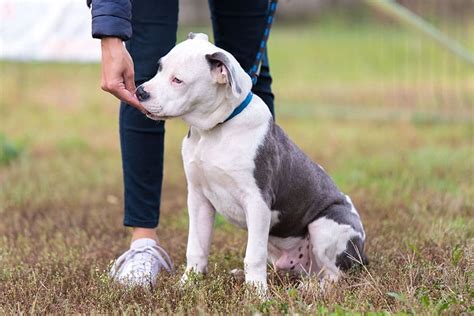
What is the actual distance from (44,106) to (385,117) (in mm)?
3287

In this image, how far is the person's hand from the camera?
293 cm

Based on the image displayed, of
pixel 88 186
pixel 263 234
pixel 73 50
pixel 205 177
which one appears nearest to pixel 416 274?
pixel 263 234

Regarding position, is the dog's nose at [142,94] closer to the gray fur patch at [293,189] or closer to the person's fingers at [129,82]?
the person's fingers at [129,82]

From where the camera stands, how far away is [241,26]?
12.0 ft

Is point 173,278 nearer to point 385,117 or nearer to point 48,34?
point 48,34

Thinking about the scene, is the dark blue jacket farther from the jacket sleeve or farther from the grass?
the grass

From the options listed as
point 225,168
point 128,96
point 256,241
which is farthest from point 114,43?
point 256,241

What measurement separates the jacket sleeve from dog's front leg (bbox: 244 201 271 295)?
750mm

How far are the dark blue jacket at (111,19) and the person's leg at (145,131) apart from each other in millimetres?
354

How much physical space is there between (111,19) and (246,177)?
716 millimetres

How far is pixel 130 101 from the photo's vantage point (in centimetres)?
295

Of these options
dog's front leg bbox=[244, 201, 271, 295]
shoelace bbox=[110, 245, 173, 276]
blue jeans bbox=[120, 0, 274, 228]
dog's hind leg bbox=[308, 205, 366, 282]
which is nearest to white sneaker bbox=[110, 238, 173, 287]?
shoelace bbox=[110, 245, 173, 276]

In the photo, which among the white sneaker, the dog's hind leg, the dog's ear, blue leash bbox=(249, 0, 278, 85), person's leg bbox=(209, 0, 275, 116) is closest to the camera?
the dog's ear

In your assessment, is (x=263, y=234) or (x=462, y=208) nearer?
(x=263, y=234)
